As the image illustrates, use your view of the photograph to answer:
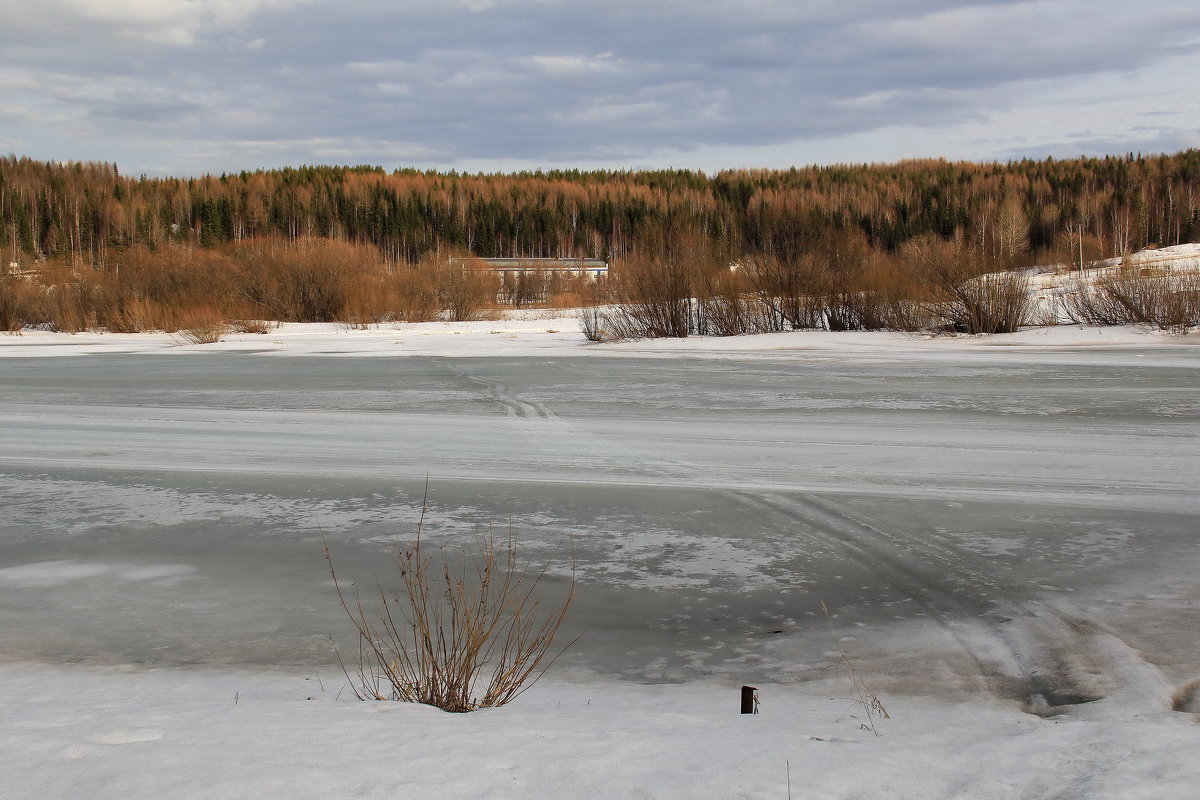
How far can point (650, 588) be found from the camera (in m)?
5.43

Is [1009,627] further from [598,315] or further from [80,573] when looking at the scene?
[598,315]

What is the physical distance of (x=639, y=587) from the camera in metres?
5.45

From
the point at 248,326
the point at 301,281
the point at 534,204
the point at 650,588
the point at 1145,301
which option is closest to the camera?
the point at 650,588

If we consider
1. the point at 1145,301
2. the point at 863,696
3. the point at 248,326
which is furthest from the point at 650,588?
the point at 248,326

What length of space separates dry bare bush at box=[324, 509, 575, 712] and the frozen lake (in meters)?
0.22

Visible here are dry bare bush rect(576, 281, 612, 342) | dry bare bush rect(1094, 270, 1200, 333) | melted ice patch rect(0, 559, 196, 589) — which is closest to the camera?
melted ice patch rect(0, 559, 196, 589)

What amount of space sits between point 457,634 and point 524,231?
371ft

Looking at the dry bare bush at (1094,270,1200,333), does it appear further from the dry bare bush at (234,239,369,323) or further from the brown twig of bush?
the dry bare bush at (234,239,369,323)

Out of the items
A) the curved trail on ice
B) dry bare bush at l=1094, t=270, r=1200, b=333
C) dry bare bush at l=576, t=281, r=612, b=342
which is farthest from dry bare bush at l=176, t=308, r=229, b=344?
the curved trail on ice

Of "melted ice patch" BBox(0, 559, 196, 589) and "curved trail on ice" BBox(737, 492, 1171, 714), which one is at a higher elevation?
"melted ice patch" BBox(0, 559, 196, 589)

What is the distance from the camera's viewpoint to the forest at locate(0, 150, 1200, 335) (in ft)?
88.2

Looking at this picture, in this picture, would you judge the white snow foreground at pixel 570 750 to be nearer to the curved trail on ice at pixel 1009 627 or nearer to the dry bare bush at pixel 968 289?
the curved trail on ice at pixel 1009 627

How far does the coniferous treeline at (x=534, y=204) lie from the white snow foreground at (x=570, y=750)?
9299 centimetres

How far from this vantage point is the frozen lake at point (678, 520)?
456 cm
